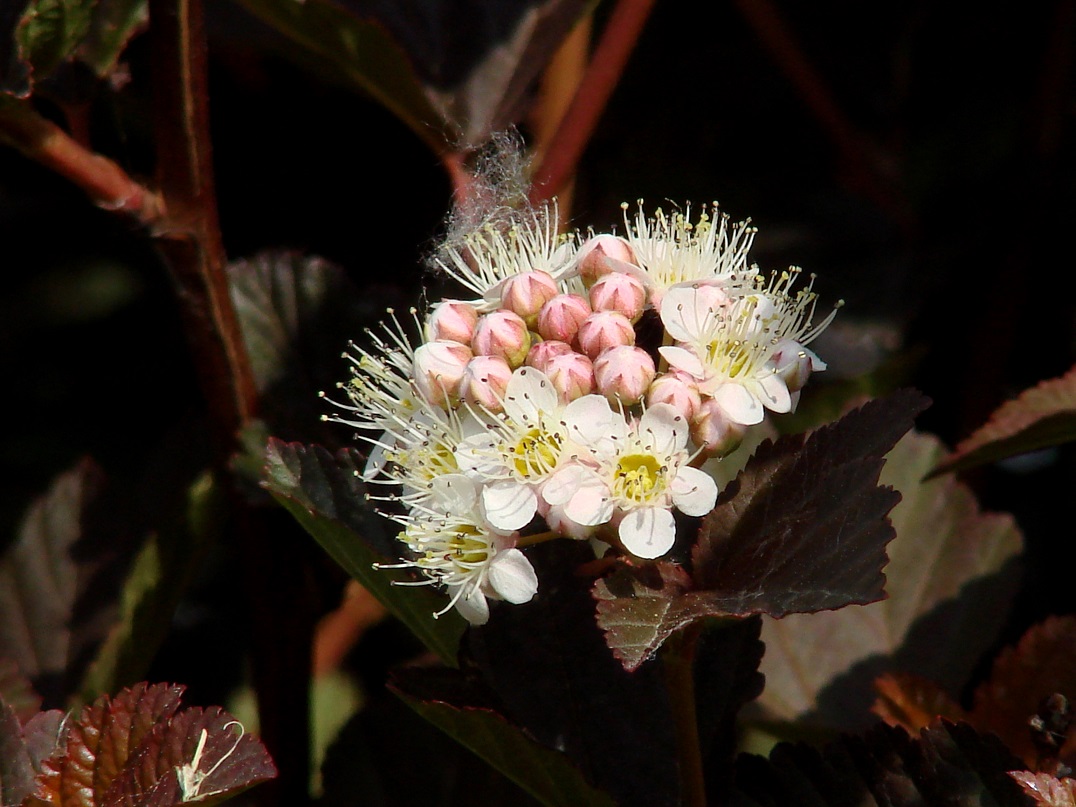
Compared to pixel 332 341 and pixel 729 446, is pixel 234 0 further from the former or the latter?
pixel 729 446

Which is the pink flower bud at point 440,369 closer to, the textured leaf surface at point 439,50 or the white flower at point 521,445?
the white flower at point 521,445

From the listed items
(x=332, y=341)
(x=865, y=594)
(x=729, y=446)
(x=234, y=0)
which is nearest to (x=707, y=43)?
(x=234, y=0)

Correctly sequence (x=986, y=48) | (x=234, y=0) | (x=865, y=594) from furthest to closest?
1. (x=986, y=48)
2. (x=234, y=0)
3. (x=865, y=594)

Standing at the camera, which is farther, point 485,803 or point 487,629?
point 485,803

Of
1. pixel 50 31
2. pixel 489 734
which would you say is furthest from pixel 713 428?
pixel 50 31

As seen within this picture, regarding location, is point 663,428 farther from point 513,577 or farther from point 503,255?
point 503,255

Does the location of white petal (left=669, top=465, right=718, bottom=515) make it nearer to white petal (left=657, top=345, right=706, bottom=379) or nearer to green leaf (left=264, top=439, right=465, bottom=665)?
white petal (left=657, top=345, right=706, bottom=379)

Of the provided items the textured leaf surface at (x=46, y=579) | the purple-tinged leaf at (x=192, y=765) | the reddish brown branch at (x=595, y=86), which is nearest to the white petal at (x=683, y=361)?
the purple-tinged leaf at (x=192, y=765)
